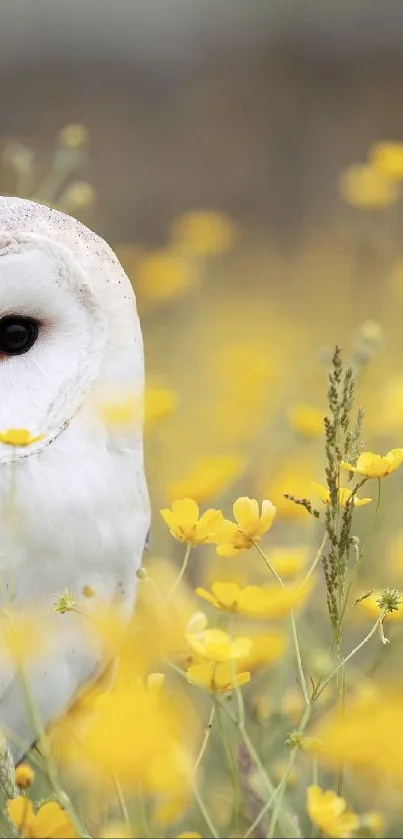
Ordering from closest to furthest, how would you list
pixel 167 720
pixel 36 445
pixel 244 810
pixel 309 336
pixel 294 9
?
pixel 167 720 < pixel 244 810 < pixel 36 445 < pixel 309 336 < pixel 294 9

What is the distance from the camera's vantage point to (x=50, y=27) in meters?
4.57

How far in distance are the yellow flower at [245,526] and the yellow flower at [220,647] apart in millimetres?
60

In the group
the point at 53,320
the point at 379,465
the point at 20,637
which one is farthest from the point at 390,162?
the point at 20,637

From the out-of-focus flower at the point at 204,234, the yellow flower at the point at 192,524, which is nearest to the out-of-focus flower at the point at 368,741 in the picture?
the yellow flower at the point at 192,524

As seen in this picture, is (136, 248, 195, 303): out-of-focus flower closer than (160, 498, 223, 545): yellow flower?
No

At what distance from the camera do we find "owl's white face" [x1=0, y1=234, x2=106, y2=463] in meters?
0.70

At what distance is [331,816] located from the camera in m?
0.46

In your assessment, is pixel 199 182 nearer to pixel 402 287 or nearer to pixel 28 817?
pixel 402 287

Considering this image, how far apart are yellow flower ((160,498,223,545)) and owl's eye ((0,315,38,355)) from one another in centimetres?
21

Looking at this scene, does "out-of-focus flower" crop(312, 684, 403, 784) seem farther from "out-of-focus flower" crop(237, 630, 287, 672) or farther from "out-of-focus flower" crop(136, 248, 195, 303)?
"out-of-focus flower" crop(136, 248, 195, 303)

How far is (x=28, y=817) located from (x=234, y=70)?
423 centimetres

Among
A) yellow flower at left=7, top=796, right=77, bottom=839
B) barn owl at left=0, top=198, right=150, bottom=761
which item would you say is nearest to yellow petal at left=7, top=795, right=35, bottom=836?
yellow flower at left=7, top=796, right=77, bottom=839

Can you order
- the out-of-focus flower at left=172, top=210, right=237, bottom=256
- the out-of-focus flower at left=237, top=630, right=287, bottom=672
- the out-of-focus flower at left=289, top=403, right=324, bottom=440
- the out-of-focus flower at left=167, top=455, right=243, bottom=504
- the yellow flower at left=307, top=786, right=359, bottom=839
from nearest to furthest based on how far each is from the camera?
the yellow flower at left=307, top=786, right=359, bottom=839, the out-of-focus flower at left=237, top=630, right=287, bottom=672, the out-of-focus flower at left=167, top=455, right=243, bottom=504, the out-of-focus flower at left=289, top=403, right=324, bottom=440, the out-of-focus flower at left=172, top=210, right=237, bottom=256

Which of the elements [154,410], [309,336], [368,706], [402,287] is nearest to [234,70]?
[309,336]
